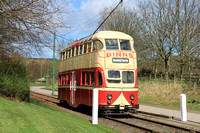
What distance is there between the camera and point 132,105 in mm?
14320

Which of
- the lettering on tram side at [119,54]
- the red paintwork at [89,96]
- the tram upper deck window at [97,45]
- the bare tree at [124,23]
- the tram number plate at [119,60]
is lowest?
the red paintwork at [89,96]

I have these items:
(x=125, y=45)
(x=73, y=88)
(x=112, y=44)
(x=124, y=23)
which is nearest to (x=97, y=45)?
(x=112, y=44)

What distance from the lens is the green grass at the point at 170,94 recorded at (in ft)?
67.5

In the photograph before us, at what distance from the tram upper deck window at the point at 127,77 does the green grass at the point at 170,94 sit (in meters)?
6.18

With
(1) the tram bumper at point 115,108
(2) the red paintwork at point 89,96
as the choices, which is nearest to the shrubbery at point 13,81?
(2) the red paintwork at point 89,96

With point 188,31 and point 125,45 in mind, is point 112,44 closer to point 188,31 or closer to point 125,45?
point 125,45

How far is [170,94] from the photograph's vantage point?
24016mm

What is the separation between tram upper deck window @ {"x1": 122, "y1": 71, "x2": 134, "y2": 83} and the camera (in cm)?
1441

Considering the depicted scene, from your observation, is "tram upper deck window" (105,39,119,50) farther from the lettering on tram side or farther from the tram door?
the tram door

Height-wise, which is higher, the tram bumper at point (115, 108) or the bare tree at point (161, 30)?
the bare tree at point (161, 30)

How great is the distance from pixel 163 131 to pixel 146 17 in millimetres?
28158

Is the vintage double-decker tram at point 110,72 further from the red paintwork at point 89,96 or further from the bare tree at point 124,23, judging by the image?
the bare tree at point 124,23

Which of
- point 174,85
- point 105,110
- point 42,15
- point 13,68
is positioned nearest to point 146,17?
point 174,85

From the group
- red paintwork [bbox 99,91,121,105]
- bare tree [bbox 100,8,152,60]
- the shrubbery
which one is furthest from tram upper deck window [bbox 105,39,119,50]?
bare tree [bbox 100,8,152,60]
